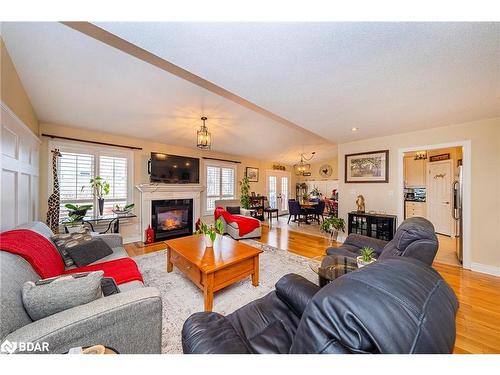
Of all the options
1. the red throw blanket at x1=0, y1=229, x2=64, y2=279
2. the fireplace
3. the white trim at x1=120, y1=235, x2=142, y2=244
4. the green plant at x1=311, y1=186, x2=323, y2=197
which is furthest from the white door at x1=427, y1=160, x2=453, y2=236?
the white trim at x1=120, y1=235, x2=142, y2=244

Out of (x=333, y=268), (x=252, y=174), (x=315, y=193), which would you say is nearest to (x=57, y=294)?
(x=333, y=268)

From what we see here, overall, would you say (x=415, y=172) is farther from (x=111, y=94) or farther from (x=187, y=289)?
(x=111, y=94)

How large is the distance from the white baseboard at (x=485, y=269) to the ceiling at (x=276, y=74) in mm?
2204

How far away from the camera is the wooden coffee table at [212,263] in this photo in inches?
74.0

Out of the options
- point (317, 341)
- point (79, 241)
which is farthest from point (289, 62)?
point (79, 241)

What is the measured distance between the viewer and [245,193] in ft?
20.1

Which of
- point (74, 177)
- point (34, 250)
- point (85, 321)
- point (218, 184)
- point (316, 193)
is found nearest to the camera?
point (85, 321)

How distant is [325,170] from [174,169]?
6698mm

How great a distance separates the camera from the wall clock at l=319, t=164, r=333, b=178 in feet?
28.0

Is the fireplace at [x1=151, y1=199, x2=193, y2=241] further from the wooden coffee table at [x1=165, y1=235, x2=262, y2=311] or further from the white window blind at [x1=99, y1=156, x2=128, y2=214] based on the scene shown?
the wooden coffee table at [x1=165, y1=235, x2=262, y2=311]

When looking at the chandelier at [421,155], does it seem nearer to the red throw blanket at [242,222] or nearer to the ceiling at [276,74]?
the ceiling at [276,74]

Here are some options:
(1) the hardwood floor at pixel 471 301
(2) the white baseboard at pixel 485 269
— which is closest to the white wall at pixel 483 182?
(2) the white baseboard at pixel 485 269
